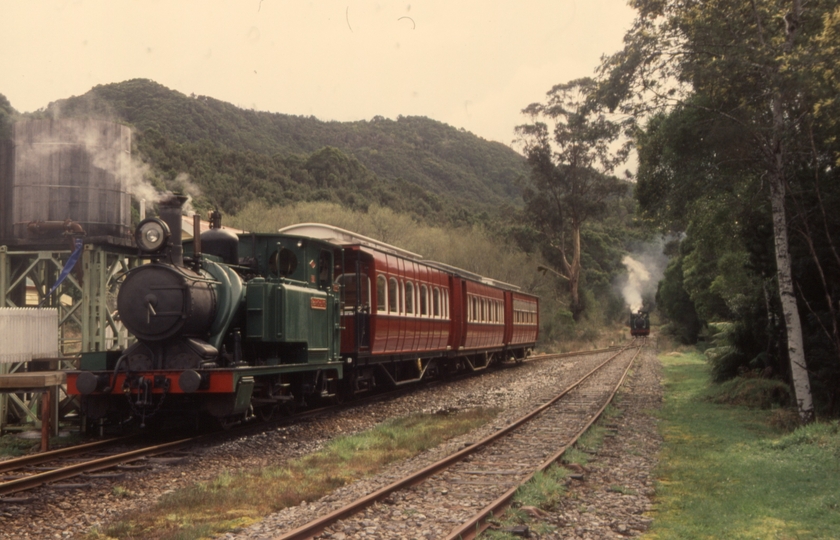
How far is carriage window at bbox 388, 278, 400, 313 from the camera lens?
1617 centimetres

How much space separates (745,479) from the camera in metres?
8.36

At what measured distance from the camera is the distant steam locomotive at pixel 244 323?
32.7 feet

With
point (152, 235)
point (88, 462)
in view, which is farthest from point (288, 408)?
point (88, 462)

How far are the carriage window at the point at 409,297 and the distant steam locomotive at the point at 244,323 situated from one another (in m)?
0.21

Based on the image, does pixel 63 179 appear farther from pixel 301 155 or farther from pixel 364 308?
pixel 301 155

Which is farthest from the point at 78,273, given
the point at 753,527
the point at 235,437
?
the point at 753,527

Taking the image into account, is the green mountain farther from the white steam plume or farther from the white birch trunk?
the white steam plume

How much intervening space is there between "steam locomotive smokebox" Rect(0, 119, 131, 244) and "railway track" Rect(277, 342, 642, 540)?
655cm

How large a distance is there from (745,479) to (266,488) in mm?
5121

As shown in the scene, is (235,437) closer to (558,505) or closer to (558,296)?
(558,505)

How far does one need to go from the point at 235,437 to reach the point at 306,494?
11.7 feet

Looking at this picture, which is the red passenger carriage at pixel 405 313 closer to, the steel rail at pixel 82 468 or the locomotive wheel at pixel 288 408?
the locomotive wheel at pixel 288 408

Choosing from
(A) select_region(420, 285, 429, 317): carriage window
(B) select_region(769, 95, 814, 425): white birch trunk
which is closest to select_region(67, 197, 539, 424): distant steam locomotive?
(A) select_region(420, 285, 429, 317): carriage window

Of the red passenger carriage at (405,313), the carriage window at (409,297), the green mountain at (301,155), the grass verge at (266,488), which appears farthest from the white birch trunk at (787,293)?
the green mountain at (301,155)
